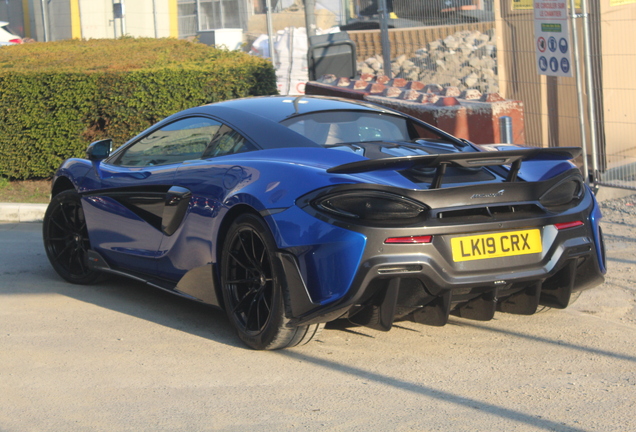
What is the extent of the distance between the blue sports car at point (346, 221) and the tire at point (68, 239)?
81cm

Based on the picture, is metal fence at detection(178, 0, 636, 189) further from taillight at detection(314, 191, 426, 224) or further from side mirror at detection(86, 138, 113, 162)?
taillight at detection(314, 191, 426, 224)

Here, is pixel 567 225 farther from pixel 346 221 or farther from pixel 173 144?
pixel 173 144

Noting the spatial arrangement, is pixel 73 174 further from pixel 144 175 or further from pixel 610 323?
pixel 610 323

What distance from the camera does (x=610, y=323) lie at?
480 cm

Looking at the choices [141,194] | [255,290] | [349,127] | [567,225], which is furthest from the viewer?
[141,194]

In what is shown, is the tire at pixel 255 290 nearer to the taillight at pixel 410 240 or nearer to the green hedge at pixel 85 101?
the taillight at pixel 410 240

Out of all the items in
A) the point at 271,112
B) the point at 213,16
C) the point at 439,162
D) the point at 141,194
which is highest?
the point at 213,16

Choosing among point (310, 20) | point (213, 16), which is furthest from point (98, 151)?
point (213, 16)

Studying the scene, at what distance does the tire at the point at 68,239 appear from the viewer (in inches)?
236

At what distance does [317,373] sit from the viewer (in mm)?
4027

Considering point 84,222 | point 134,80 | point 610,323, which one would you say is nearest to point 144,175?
point 84,222

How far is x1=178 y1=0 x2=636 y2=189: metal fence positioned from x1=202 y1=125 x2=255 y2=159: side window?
438 cm

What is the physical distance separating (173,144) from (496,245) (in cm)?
229

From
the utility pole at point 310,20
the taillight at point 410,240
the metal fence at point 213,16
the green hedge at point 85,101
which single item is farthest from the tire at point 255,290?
the metal fence at point 213,16
